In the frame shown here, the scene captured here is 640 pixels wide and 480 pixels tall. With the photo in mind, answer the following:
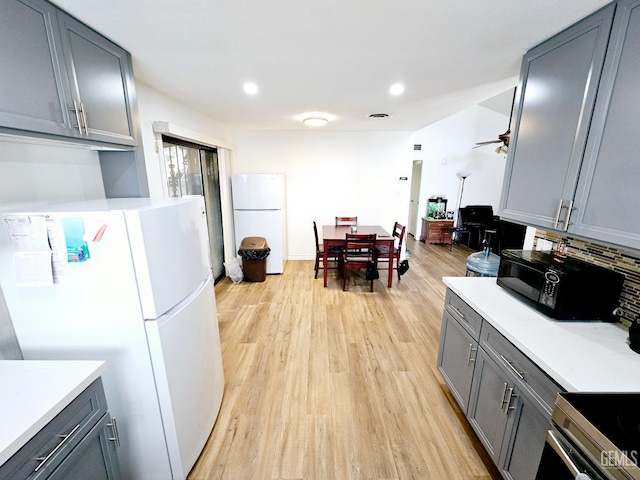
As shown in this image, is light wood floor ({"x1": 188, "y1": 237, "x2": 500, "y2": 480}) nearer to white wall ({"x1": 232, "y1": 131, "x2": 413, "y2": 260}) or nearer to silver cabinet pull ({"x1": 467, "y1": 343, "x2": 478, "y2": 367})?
silver cabinet pull ({"x1": 467, "y1": 343, "x2": 478, "y2": 367})

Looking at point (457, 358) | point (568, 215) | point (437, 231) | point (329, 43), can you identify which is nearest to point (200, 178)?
point (329, 43)

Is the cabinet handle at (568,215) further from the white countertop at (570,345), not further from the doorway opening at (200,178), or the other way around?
the doorway opening at (200,178)

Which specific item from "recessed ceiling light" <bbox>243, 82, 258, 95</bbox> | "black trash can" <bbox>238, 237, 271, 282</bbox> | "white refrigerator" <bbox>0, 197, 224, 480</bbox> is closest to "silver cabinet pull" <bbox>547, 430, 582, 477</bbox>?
"white refrigerator" <bbox>0, 197, 224, 480</bbox>

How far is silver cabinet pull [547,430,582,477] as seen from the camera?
0.84 meters

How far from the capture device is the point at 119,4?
1.16 meters

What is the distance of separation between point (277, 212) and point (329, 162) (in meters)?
1.47

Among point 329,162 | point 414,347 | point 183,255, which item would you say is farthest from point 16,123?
point 329,162

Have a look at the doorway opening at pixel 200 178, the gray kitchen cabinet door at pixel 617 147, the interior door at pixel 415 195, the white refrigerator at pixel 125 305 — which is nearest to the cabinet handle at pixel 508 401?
the gray kitchen cabinet door at pixel 617 147

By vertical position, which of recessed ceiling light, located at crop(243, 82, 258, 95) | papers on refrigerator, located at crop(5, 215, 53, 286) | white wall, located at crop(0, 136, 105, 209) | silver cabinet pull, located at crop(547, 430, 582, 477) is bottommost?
silver cabinet pull, located at crop(547, 430, 582, 477)

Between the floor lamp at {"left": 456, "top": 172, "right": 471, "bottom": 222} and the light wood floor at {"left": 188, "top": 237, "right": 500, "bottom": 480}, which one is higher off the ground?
the floor lamp at {"left": 456, "top": 172, "right": 471, "bottom": 222}

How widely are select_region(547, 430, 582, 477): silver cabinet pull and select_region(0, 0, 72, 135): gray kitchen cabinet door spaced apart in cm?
234

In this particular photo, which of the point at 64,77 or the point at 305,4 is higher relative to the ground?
the point at 305,4

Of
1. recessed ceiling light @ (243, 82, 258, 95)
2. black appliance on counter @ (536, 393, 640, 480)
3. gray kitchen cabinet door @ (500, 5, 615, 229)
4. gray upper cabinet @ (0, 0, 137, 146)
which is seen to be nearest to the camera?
black appliance on counter @ (536, 393, 640, 480)

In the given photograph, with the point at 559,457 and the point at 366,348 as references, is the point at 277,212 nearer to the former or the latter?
the point at 366,348
